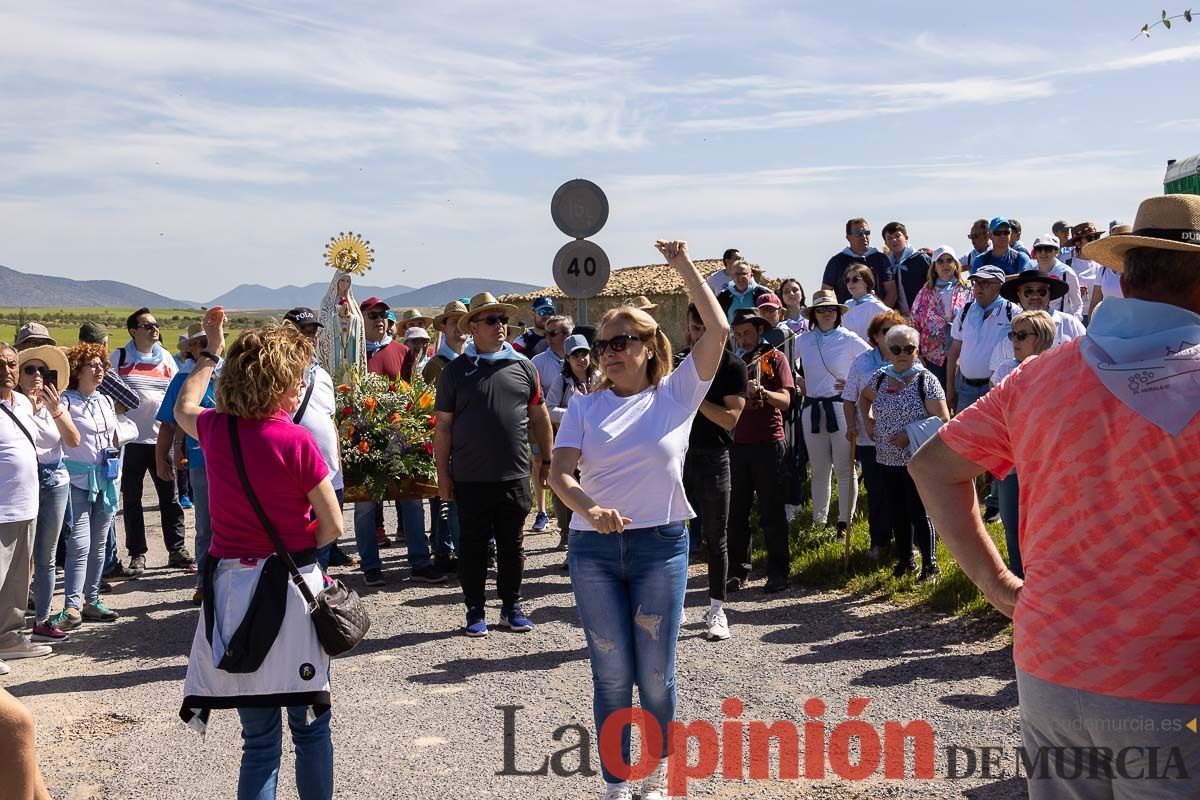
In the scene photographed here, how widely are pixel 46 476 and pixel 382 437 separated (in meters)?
2.49

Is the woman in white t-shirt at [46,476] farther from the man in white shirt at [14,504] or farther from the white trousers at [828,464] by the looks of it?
the white trousers at [828,464]

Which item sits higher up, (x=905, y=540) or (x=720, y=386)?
(x=720, y=386)

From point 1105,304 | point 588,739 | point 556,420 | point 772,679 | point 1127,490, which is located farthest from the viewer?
point 556,420

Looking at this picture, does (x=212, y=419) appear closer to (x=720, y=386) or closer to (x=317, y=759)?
(x=317, y=759)

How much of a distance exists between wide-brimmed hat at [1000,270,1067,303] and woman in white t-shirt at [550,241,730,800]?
17.7ft

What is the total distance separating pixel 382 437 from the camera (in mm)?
9203

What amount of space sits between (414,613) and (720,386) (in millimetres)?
3087

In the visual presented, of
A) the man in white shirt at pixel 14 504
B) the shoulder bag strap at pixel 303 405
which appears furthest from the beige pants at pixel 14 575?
the shoulder bag strap at pixel 303 405

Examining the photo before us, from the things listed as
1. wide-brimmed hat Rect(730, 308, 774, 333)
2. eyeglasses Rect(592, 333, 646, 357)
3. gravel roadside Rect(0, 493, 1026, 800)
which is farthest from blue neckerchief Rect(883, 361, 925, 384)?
eyeglasses Rect(592, 333, 646, 357)

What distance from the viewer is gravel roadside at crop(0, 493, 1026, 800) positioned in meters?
5.29

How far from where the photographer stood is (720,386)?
771cm

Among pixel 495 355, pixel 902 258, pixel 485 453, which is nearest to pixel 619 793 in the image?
pixel 485 453

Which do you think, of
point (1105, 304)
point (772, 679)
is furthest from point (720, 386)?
point (1105, 304)

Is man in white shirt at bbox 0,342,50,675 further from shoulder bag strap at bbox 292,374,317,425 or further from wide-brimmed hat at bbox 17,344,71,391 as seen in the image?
shoulder bag strap at bbox 292,374,317,425
